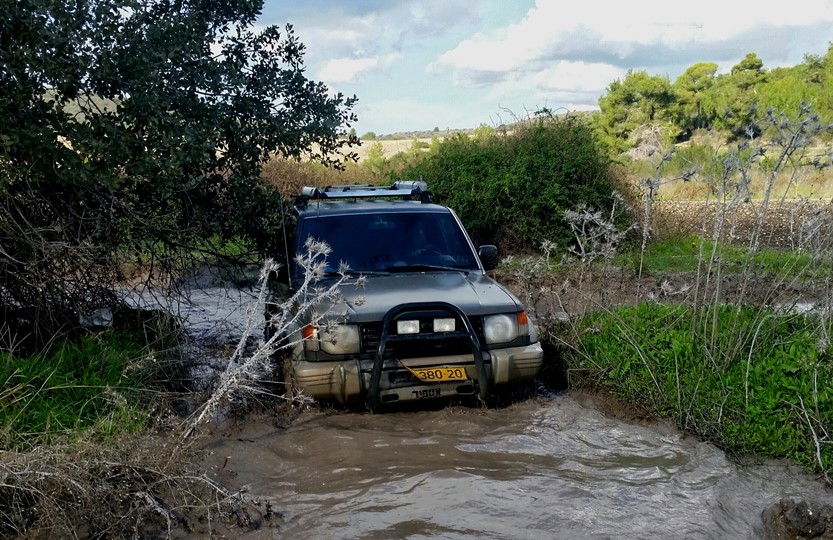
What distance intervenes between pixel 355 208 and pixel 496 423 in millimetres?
2406

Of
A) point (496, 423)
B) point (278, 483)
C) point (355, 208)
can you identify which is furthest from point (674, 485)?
point (355, 208)

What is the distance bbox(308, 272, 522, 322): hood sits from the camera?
621 centimetres

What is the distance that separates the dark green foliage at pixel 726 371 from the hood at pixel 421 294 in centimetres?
117

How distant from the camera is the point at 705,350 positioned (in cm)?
650

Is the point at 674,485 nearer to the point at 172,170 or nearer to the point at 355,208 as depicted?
the point at 355,208

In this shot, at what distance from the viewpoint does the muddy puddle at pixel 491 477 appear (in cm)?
492

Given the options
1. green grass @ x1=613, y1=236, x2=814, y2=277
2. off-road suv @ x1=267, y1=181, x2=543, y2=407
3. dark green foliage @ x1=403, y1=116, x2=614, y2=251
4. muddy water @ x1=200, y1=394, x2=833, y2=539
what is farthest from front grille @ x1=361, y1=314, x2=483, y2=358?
dark green foliage @ x1=403, y1=116, x2=614, y2=251

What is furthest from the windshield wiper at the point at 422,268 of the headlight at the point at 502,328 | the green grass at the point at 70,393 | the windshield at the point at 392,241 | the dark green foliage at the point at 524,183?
the dark green foliage at the point at 524,183

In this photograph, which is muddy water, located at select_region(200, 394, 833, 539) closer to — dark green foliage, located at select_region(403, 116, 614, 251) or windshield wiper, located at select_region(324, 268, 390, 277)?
windshield wiper, located at select_region(324, 268, 390, 277)

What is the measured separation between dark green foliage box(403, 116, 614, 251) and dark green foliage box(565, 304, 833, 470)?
7266 mm

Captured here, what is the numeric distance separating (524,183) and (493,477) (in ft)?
32.5

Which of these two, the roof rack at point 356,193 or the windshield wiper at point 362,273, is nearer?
the windshield wiper at point 362,273

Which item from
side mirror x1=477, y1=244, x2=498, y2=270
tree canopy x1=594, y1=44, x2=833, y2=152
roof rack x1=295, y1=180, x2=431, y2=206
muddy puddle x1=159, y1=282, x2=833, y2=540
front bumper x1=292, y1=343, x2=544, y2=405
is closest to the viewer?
muddy puddle x1=159, y1=282, x2=833, y2=540

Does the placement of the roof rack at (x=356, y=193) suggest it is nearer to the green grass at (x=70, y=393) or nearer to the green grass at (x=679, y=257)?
the green grass at (x=70, y=393)
